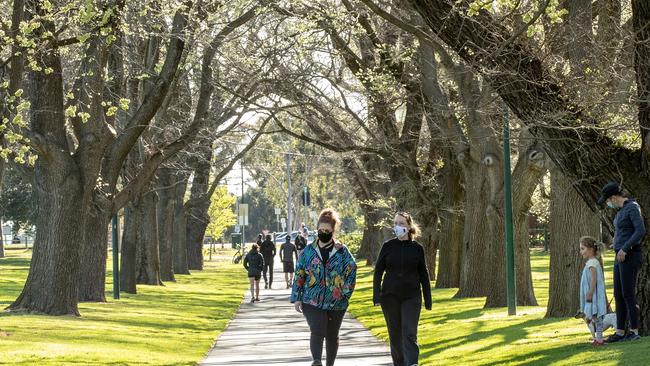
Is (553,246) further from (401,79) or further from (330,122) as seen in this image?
(330,122)

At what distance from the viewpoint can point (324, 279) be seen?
12.9 meters

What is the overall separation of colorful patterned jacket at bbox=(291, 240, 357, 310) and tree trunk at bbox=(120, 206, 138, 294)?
23555 millimetres

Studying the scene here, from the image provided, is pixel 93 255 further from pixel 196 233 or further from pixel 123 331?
pixel 196 233

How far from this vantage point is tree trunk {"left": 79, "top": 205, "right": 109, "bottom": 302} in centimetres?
2980

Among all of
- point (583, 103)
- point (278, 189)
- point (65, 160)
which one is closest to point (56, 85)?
Answer: point (65, 160)

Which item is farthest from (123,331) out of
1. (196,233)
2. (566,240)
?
(196,233)

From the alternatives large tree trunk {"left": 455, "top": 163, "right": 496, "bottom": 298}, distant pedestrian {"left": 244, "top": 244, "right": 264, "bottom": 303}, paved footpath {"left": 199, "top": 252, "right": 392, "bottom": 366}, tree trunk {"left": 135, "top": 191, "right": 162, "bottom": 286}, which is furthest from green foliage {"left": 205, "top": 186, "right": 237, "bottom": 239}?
paved footpath {"left": 199, "top": 252, "right": 392, "bottom": 366}

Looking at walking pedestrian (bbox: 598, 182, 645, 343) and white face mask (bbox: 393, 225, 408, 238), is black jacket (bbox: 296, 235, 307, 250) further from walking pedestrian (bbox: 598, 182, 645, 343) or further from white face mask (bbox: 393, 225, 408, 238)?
white face mask (bbox: 393, 225, 408, 238)

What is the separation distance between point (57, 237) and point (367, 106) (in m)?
12.4

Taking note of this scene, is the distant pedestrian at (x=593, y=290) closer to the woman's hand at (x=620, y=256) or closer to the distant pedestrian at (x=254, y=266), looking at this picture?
the woman's hand at (x=620, y=256)

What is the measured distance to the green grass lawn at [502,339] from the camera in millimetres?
14312

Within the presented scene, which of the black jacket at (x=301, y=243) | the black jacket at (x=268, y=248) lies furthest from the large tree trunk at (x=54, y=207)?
the black jacket at (x=301, y=243)

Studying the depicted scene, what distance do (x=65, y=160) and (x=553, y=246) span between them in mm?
8934

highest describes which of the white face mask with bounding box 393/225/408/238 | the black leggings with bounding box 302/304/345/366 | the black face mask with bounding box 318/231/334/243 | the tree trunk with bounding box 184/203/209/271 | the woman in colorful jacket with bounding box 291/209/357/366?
the tree trunk with bounding box 184/203/209/271
